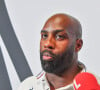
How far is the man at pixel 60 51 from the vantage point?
0.60 metres

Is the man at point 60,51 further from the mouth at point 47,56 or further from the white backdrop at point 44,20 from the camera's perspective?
the white backdrop at point 44,20

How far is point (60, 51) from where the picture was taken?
604 millimetres

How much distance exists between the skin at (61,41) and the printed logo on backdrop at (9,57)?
50 cm

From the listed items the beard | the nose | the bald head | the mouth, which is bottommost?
the beard

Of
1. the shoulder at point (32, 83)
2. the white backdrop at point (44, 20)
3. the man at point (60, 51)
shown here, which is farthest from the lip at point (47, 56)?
the white backdrop at point (44, 20)

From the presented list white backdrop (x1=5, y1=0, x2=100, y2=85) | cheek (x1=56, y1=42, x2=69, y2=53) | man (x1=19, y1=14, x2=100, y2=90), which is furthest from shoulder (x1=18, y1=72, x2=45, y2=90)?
white backdrop (x1=5, y1=0, x2=100, y2=85)

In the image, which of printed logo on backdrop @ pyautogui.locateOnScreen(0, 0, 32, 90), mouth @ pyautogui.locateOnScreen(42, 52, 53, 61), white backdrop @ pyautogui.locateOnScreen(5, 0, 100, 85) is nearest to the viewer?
mouth @ pyautogui.locateOnScreen(42, 52, 53, 61)

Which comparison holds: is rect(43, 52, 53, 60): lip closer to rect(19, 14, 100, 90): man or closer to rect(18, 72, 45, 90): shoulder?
rect(19, 14, 100, 90): man

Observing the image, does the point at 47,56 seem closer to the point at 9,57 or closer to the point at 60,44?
the point at 60,44

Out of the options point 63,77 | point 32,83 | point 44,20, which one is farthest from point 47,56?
point 44,20

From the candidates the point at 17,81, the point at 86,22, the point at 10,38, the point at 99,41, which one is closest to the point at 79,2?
the point at 86,22

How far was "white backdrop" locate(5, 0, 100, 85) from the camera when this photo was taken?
99 centimetres

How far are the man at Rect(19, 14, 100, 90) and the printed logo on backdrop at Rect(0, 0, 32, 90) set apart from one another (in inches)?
19.2

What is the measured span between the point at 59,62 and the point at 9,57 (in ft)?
2.03
